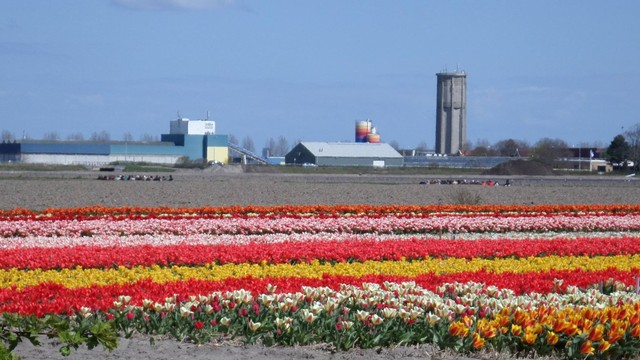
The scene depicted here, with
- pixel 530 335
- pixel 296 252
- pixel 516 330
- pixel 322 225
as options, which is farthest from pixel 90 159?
pixel 530 335

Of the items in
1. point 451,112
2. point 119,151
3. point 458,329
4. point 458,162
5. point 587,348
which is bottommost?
point 587,348

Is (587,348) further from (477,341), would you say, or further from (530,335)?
(477,341)

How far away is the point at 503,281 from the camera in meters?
12.3

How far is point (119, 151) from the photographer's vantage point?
388ft

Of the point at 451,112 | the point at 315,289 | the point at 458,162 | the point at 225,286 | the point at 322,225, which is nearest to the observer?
the point at 315,289

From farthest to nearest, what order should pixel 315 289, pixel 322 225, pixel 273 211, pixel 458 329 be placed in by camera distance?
1. pixel 273 211
2. pixel 322 225
3. pixel 315 289
4. pixel 458 329

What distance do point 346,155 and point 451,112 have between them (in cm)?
3563

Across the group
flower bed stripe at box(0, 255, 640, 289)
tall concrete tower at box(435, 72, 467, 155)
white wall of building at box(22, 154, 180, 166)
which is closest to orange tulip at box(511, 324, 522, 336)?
flower bed stripe at box(0, 255, 640, 289)

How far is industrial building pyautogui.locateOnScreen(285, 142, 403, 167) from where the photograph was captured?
12481 centimetres

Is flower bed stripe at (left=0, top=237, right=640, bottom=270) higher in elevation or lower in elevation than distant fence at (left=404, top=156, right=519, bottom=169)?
lower

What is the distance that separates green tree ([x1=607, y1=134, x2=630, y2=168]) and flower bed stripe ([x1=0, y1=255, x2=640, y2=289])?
107m

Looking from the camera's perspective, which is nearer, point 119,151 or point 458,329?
point 458,329

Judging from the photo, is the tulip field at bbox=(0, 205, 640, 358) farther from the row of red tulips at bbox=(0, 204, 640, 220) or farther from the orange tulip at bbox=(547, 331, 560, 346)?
the row of red tulips at bbox=(0, 204, 640, 220)

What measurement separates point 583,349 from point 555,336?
0.26 metres
